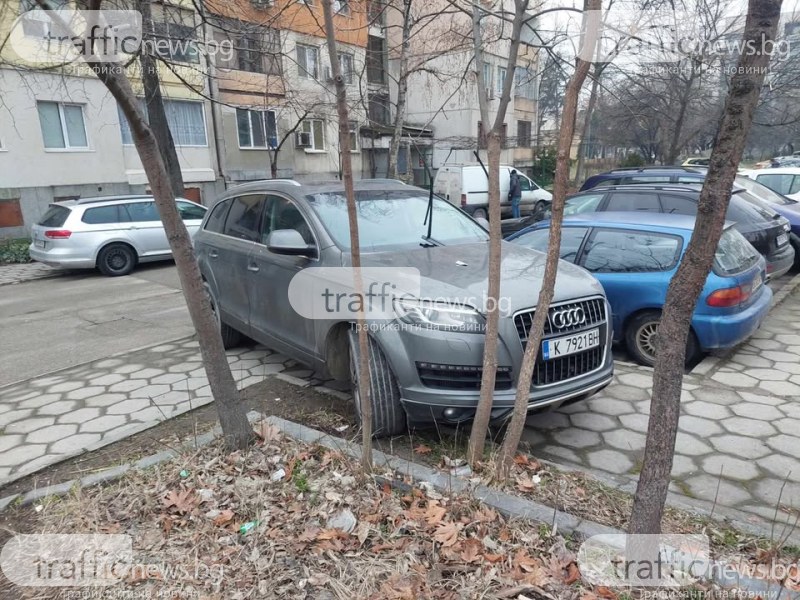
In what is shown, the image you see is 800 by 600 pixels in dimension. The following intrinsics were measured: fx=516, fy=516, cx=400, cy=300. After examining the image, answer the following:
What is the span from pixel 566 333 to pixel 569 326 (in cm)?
7

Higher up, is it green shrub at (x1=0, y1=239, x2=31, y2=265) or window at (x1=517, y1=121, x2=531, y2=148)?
window at (x1=517, y1=121, x2=531, y2=148)

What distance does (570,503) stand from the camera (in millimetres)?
2734

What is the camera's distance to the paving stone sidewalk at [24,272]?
10828 millimetres

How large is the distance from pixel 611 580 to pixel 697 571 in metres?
0.35

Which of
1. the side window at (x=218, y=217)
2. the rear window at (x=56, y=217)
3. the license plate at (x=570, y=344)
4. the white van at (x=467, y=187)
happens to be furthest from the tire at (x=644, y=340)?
the white van at (x=467, y=187)

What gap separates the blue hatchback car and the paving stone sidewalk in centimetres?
1106

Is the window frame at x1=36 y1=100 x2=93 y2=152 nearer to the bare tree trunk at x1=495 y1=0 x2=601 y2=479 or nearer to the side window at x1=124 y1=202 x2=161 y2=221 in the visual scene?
the side window at x1=124 y1=202 x2=161 y2=221

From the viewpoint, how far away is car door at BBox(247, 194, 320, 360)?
4118 mm

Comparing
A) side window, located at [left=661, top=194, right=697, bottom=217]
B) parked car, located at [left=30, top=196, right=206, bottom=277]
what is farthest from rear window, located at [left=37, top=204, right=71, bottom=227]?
side window, located at [left=661, top=194, right=697, bottom=217]

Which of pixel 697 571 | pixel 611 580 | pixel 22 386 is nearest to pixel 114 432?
pixel 22 386

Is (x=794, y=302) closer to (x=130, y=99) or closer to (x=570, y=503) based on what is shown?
(x=570, y=503)

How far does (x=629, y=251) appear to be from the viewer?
5043mm

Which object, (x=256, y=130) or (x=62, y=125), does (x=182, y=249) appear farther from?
(x=256, y=130)

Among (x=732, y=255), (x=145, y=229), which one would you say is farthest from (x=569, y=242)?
(x=145, y=229)
